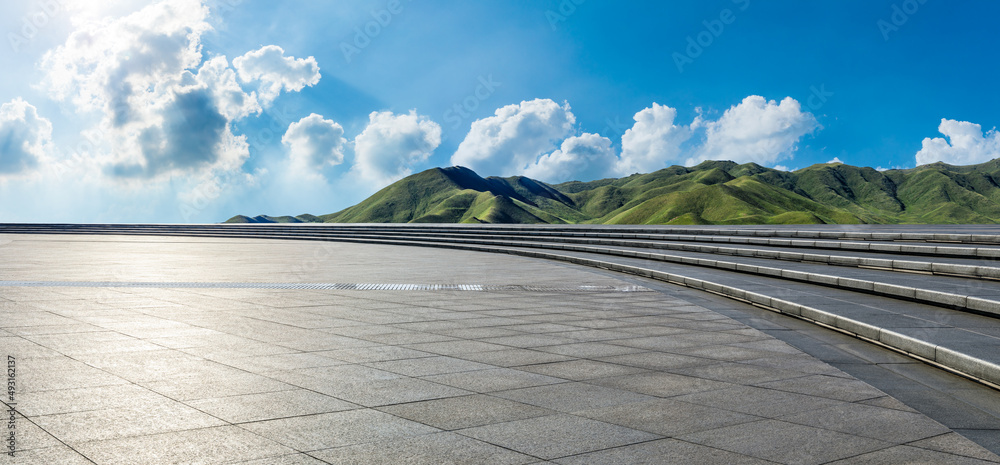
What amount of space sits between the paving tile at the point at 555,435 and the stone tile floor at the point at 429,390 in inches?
0.6

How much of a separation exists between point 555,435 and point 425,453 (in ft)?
2.53

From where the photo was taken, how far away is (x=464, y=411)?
3.67m

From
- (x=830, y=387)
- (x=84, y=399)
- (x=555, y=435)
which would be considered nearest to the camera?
(x=555, y=435)

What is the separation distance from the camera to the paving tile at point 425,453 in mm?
2895

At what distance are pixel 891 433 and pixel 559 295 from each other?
20.0 feet

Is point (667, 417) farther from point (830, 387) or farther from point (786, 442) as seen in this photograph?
point (830, 387)

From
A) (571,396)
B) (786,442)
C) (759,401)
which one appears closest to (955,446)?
(786,442)

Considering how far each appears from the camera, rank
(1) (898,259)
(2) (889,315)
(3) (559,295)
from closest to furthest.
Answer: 1. (2) (889,315)
2. (3) (559,295)
3. (1) (898,259)

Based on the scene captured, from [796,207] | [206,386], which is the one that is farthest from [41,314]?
[796,207]

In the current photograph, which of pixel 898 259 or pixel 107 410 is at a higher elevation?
pixel 898 259

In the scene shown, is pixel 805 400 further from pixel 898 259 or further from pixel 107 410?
pixel 898 259

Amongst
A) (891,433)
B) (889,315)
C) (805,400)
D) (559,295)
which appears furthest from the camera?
(559,295)

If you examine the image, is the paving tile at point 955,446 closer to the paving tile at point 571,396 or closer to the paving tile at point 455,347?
the paving tile at point 571,396

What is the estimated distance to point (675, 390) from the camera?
13.7ft
